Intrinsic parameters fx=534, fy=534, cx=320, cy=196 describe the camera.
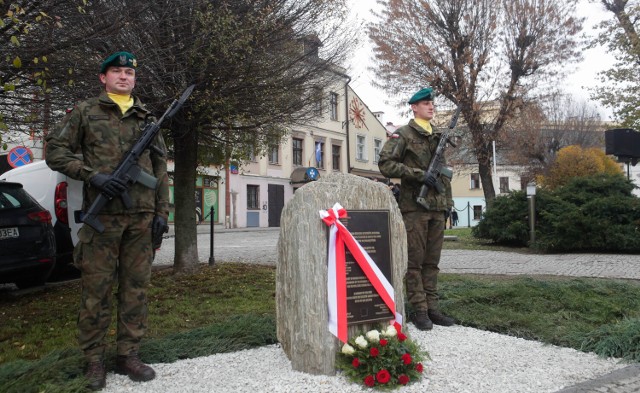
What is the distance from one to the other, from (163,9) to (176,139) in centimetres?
242

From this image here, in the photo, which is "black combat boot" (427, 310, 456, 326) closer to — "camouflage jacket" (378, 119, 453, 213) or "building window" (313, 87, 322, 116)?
"camouflage jacket" (378, 119, 453, 213)

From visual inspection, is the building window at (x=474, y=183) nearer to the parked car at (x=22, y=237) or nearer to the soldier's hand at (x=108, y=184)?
the parked car at (x=22, y=237)

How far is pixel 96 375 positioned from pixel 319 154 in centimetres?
3297

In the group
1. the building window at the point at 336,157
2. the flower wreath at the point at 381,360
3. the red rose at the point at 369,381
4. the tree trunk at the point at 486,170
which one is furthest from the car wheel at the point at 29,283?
the building window at the point at 336,157

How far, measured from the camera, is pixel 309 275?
3748 mm

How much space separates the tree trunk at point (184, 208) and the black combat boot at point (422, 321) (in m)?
4.43

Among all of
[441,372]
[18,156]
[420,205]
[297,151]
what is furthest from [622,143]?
[297,151]

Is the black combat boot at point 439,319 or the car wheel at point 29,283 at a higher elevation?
the car wheel at point 29,283

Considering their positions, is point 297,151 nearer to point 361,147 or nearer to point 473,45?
point 361,147

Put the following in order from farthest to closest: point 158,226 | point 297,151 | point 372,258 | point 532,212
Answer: point 297,151 < point 532,212 < point 372,258 < point 158,226

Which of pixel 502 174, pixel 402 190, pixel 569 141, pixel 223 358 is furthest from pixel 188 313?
pixel 502 174

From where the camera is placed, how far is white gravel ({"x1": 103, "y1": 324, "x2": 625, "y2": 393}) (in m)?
3.47

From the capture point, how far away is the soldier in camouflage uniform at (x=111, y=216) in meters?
3.55

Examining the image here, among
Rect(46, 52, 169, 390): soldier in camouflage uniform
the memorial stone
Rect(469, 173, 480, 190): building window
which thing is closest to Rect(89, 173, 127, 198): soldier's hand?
Rect(46, 52, 169, 390): soldier in camouflage uniform
